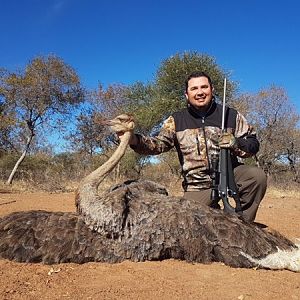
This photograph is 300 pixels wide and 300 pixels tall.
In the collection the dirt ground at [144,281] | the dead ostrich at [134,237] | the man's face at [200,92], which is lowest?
the dirt ground at [144,281]

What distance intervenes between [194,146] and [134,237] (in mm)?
1803

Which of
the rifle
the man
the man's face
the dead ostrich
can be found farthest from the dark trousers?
the dead ostrich

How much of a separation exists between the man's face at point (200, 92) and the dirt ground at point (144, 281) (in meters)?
2.11

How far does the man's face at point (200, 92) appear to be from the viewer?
5328mm

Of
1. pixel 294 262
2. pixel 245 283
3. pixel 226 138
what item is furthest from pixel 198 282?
pixel 226 138

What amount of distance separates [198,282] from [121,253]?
735 mm

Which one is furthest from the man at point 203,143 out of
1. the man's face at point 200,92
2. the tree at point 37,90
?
the tree at point 37,90

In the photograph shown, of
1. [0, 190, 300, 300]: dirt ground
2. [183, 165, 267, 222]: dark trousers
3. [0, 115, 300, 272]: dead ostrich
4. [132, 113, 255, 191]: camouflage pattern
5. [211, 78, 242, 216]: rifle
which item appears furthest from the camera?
[132, 113, 255, 191]: camouflage pattern

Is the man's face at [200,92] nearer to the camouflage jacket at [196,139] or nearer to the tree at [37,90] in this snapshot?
the camouflage jacket at [196,139]

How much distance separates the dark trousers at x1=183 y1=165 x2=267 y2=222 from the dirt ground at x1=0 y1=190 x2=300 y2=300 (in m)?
1.37

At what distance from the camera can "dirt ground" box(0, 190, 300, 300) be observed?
121 inches

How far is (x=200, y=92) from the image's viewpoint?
17.5ft

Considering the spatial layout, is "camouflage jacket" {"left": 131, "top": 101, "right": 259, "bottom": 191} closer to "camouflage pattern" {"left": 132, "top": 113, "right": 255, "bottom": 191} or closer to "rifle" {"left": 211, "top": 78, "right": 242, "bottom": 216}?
"camouflage pattern" {"left": 132, "top": 113, "right": 255, "bottom": 191}

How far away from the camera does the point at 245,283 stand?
3383 mm
